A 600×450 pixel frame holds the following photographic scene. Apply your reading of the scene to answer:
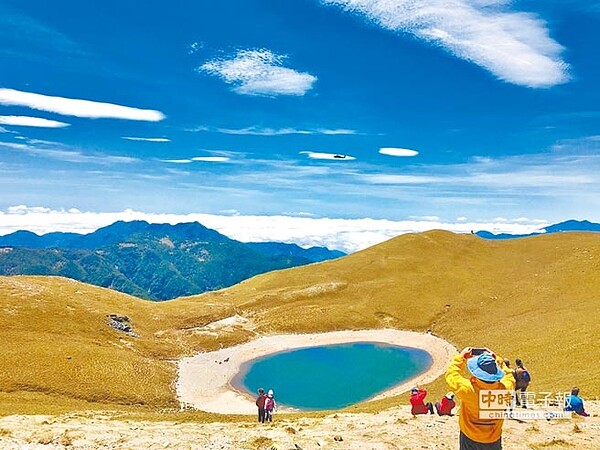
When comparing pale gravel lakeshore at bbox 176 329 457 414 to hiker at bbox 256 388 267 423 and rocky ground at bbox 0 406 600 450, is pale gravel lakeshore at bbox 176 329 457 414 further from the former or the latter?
rocky ground at bbox 0 406 600 450

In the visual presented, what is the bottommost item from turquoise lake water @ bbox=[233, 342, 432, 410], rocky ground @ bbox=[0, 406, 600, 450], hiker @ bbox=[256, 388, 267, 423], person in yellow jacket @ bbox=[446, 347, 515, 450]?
turquoise lake water @ bbox=[233, 342, 432, 410]

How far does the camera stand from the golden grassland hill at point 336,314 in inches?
2618

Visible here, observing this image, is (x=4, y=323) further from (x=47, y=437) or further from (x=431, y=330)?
(x=431, y=330)

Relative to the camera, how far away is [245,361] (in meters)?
97.8

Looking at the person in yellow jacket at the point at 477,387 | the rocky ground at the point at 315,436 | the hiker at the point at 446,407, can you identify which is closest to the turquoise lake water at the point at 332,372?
the hiker at the point at 446,407

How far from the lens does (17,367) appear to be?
6800 cm

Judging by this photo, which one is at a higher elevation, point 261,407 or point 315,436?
point 315,436

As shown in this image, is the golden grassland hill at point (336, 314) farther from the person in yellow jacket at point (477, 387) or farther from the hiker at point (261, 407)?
the person in yellow jacket at point (477, 387)

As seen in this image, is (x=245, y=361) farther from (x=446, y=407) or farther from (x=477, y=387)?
(x=477, y=387)

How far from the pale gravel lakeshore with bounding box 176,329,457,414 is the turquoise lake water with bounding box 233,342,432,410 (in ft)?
8.19

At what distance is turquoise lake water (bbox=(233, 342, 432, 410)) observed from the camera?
76.7m

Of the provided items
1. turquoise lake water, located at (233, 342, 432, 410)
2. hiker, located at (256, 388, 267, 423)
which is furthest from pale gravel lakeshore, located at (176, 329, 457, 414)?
hiker, located at (256, 388, 267, 423)

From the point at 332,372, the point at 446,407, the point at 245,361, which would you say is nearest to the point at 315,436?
the point at 446,407

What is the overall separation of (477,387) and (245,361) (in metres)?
91.2
